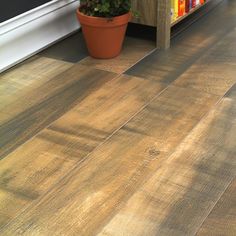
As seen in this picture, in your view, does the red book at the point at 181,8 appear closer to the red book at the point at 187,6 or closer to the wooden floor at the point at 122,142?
the red book at the point at 187,6

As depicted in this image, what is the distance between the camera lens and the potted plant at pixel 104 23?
2.37m

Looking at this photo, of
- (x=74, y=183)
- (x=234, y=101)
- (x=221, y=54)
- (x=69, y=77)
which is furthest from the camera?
(x=221, y=54)

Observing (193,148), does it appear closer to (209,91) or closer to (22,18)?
(209,91)

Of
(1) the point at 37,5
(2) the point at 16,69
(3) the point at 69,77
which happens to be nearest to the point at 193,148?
(3) the point at 69,77

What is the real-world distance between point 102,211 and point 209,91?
909mm

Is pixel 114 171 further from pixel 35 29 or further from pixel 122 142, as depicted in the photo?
pixel 35 29

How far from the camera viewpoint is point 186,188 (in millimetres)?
1616

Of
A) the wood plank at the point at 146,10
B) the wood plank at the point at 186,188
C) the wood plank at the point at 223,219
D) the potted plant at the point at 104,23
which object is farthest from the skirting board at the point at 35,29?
the wood plank at the point at 223,219

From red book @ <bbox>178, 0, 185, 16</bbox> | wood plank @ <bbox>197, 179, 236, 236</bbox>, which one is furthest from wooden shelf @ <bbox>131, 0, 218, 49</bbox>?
wood plank @ <bbox>197, 179, 236, 236</bbox>

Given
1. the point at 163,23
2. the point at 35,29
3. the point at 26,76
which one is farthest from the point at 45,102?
the point at 163,23

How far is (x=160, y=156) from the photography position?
5.80 ft

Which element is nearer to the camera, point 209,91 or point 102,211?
point 102,211

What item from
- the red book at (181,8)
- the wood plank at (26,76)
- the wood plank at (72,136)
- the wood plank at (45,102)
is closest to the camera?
the wood plank at (72,136)

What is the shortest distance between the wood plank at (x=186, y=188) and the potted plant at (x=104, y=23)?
757mm
